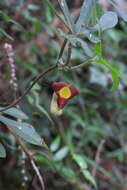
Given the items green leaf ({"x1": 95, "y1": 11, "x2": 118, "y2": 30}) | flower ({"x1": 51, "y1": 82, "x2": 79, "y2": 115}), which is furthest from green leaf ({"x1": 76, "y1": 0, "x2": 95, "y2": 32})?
flower ({"x1": 51, "y1": 82, "x2": 79, "y2": 115})

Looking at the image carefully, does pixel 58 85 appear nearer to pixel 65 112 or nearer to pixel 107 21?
pixel 107 21

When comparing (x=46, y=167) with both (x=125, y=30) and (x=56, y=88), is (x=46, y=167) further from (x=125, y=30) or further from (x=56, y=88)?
(x=125, y=30)

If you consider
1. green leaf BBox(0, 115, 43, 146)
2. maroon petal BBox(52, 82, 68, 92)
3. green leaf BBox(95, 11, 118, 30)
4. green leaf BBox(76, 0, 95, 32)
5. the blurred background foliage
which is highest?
green leaf BBox(76, 0, 95, 32)

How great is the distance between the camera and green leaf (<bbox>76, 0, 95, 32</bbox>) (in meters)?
0.61

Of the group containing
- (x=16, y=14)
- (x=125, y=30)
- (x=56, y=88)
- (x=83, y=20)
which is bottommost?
(x=125, y=30)

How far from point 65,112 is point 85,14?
83cm

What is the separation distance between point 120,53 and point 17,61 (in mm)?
634

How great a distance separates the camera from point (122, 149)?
163cm

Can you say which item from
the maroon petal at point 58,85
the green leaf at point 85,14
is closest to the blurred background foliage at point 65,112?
the maroon petal at point 58,85

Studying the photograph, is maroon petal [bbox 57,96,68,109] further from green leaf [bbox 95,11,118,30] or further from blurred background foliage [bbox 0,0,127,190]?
blurred background foliage [bbox 0,0,127,190]

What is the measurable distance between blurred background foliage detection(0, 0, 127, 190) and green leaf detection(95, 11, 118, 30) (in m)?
0.44

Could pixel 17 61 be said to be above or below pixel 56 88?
below

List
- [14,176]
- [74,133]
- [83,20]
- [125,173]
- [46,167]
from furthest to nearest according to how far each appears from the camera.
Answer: [125,173] < [74,133] < [14,176] < [46,167] < [83,20]

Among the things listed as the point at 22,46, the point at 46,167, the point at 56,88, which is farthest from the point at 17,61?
the point at 56,88
